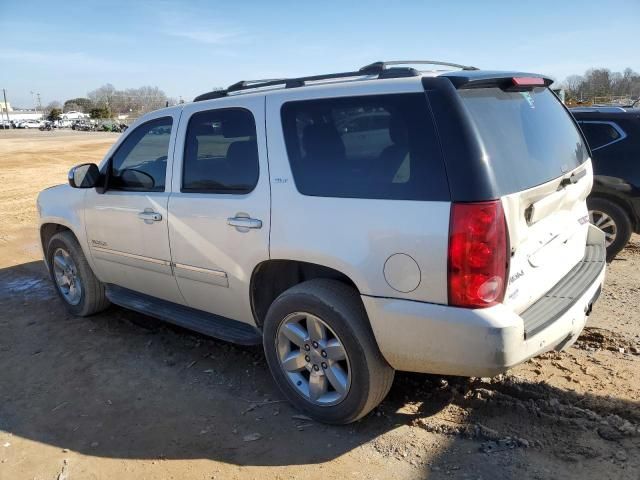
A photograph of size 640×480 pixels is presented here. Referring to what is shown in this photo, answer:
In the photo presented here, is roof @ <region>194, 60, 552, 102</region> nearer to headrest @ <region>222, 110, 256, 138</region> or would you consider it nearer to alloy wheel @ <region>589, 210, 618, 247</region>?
headrest @ <region>222, 110, 256, 138</region>

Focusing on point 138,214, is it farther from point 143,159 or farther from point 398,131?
point 398,131

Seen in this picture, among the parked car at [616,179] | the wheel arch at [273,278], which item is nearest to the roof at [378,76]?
the wheel arch at [273,278]

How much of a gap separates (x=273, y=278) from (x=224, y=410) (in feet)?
2.91

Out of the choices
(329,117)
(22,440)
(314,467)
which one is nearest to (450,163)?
(329,117)

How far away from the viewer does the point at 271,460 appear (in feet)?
9.57

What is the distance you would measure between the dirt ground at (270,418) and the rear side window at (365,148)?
138 cm

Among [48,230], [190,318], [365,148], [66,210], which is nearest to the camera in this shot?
[365,148]

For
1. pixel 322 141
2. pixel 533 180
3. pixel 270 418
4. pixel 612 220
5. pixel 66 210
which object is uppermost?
pixel 322 141

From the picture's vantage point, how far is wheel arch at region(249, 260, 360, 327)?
3.28 metres

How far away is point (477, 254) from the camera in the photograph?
8.14 feet

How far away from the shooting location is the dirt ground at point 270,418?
2815 mm

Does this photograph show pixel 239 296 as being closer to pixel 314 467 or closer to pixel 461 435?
pixel 314 467

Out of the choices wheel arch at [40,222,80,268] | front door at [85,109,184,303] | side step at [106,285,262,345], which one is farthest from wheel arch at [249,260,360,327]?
wheel arch at [40,222,80,268]

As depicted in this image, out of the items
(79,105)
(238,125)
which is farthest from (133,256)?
(79,105)
